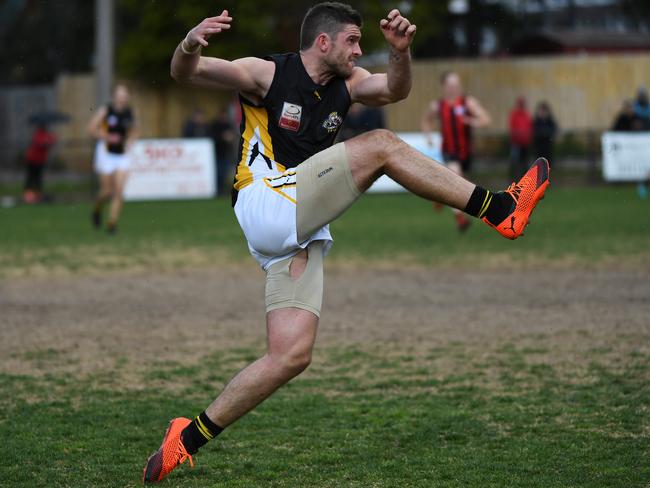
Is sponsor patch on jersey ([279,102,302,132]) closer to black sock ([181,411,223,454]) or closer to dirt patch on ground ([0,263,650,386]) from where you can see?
black sock ([181,411,223,454])

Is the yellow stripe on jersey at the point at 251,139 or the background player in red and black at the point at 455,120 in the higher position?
the yellow stripe on jersey at the point at 251,139

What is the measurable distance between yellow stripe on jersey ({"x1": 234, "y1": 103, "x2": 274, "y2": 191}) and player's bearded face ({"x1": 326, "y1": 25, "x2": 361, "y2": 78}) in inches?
17.3

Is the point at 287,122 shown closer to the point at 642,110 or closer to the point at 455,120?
the point at 455,120

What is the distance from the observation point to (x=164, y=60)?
36.9 meters

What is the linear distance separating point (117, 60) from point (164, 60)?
216 centimetres

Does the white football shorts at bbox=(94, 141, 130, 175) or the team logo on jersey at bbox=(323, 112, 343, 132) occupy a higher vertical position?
the team logo on jersey at bbox=(323, 112, 343, 132)

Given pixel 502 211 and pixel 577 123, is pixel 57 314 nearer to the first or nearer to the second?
pixel 502 211

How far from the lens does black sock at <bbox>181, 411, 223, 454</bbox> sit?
5.32 meters

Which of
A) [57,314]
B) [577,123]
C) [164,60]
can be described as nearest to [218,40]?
[164,60]

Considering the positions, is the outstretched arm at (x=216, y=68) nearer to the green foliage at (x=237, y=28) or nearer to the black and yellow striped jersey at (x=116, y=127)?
the black and yellow striped jersey at (x=116, y=127)

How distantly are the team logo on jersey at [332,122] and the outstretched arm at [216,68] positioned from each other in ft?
1.17

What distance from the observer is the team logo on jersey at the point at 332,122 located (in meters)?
5.75

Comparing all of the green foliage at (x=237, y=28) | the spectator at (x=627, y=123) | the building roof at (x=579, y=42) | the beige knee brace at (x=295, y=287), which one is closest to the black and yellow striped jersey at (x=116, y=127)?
the spectator at (x=627, y=123)

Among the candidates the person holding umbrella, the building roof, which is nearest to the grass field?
the person holding umbrella
